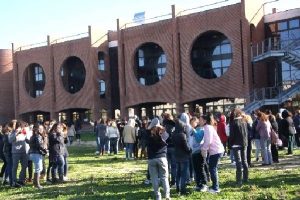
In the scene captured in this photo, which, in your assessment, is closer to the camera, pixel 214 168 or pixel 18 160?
pixel 214 168

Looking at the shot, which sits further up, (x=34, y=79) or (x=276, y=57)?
(x=34, y=79)

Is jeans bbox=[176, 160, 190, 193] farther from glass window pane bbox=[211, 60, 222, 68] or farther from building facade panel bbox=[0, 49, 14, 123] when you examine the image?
building facade panel bbox=[0, 49, 14, 123]

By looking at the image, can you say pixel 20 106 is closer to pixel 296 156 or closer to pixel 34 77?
pixel 34 77

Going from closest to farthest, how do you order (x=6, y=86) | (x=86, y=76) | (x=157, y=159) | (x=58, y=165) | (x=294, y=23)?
(x=157, y=159), (x=58, y=165), (x=294, y=23), (x=86, y=76), (x=6, y=86)

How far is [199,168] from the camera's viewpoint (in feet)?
36.5

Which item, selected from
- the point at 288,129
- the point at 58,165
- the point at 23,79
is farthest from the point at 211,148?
the point at 23,79

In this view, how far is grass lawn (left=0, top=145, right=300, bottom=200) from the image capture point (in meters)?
10.7

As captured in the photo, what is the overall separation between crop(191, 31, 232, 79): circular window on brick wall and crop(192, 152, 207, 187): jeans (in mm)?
32570

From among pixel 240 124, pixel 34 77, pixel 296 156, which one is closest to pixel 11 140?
pixel 240 124

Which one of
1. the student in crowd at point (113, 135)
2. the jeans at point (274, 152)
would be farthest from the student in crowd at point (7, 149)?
the student in crowd at point (113, 135)

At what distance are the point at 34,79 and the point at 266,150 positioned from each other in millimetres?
49551

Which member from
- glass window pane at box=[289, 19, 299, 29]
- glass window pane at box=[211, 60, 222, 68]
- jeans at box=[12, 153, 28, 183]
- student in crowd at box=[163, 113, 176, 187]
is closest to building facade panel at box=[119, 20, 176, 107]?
glass window pane at box=[211, 60, 222, 68]

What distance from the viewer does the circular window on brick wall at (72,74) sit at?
56.6 meters

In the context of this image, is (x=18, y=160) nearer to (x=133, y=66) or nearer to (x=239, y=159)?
(x=239, y=159)
